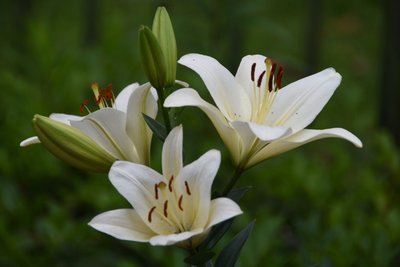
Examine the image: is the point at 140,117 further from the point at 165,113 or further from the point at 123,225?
the point at 123,225

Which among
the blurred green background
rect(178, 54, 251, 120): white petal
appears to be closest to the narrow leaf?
rect(178, 54, 251, 120): white petal

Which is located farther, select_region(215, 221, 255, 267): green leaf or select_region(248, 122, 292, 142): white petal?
select_region(215, 221, 255, 267): green leaf

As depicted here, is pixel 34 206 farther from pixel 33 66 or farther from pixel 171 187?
pixel 171 187

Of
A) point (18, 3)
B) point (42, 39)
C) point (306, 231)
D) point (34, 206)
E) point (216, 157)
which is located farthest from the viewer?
point (18, 3)

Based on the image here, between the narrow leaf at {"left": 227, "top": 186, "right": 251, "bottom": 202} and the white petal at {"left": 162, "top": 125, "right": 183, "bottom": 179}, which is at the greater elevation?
the white petal at {"left": 162, "top": 125, "right": 183, "bottom": 179}

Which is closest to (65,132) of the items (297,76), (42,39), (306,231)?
(306,231)

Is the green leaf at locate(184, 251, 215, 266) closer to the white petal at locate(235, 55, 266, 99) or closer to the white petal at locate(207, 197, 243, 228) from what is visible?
the white petal at locate(207, 197, 243, 228)
